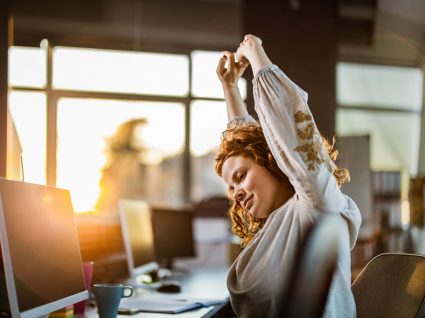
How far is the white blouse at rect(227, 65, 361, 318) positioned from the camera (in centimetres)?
138

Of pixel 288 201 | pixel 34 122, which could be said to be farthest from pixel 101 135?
pixel 288 201

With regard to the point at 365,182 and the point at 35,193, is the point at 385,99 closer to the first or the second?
the point at 365,182

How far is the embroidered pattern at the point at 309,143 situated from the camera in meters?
1.38

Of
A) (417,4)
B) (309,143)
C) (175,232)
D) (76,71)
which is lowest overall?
(175,232)

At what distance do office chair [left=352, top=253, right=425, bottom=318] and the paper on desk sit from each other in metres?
0.70

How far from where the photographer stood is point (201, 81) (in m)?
7.80

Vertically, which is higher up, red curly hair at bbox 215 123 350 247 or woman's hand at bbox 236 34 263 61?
woman's hand at bbox 236 34 263 61

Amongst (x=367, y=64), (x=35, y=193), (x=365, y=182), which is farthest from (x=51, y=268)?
(x=367, y=64)

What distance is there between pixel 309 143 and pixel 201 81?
6.48 m

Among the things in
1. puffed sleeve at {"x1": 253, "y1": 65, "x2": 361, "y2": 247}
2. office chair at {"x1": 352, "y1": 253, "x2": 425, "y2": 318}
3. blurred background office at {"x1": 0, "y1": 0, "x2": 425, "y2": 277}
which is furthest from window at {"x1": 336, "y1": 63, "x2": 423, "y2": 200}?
puffed sleeve at {"x1": 253, "y1": 65, "x2": 361, "y2": 247}

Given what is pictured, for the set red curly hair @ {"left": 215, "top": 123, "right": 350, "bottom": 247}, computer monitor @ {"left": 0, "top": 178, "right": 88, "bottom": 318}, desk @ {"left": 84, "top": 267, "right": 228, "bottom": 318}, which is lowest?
desk @ {"left": 84, "top": 267, "right": 228, "bottom": 318}

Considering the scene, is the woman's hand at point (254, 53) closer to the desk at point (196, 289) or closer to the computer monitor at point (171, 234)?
the desk at point (196, 289)

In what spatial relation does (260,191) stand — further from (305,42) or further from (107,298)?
(305,42)

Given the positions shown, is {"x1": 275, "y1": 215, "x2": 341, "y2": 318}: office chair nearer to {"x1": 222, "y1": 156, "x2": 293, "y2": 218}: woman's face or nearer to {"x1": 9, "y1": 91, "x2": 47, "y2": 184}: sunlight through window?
{"x1": 222, "y1": 156, "x2": 293, "y2": 218}: woman's face
